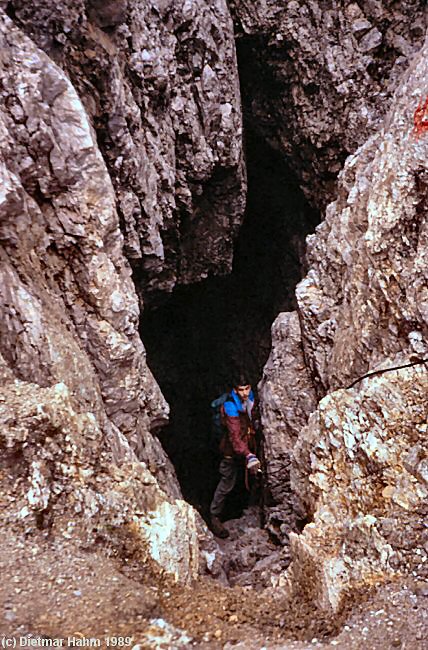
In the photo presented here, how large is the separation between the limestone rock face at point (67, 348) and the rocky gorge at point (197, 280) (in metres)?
0.02

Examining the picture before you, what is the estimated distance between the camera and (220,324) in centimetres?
1418

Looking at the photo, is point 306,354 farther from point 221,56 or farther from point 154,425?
point 221,56

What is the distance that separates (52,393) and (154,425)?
3160mm

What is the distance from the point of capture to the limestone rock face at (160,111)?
7.23 metres

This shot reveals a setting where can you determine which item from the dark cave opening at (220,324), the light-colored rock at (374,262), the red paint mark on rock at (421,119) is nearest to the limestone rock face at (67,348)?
the light-colored rock at (374,262)

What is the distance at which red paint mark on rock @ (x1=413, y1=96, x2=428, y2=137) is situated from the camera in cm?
572

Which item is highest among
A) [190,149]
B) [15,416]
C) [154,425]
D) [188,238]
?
[190,149]

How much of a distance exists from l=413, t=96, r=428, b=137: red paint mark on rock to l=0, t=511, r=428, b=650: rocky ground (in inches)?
175

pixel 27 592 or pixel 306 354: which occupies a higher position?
pixel 306 354

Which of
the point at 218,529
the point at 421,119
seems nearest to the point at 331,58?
the point at 421,119

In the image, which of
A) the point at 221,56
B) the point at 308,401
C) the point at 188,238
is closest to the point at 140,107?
the point at 221,56

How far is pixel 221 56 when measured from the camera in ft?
31.3

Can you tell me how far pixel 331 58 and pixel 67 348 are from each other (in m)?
7.86

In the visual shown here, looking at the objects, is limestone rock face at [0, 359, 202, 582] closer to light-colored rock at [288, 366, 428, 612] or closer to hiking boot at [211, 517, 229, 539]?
light-colored rock at [288, 366, 428, 612]
